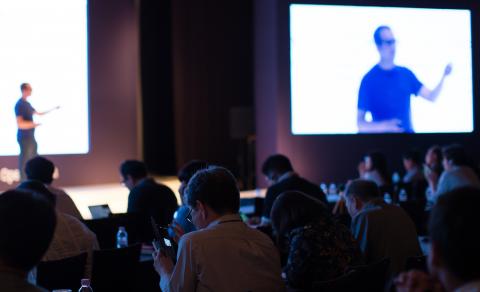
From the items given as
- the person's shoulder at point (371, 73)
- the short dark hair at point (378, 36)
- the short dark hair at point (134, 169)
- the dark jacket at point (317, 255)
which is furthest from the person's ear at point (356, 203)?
the short dark hair at point (378, 36)

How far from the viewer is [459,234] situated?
1326 millimetres

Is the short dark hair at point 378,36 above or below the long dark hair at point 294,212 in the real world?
above

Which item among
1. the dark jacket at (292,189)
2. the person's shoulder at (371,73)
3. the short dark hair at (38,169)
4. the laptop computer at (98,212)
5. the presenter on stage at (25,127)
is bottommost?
the laptop computer at (98,212)

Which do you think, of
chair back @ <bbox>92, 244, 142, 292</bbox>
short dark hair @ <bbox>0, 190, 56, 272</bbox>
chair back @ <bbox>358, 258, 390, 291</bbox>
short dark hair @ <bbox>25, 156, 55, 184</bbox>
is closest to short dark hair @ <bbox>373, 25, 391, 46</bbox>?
short dark hair @ <bbox>25, 156, 55, 184</bbox>

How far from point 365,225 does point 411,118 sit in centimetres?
641

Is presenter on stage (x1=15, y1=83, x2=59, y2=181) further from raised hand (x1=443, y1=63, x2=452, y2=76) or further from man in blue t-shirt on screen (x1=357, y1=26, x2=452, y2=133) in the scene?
raised hand (x1=443, y1=63, x2=452, y2=76)

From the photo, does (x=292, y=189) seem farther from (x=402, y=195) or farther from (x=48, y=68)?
(x=48, y=68)

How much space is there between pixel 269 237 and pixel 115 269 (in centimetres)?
82

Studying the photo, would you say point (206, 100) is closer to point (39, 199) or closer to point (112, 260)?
point (112, 260)

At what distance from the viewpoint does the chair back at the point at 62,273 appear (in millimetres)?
2945

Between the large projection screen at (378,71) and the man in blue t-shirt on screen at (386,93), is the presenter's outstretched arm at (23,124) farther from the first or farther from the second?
the man in blue t-shirt on screen at (386,93)

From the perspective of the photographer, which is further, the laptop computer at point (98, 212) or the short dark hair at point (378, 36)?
the short dark hair at point (378, 36)

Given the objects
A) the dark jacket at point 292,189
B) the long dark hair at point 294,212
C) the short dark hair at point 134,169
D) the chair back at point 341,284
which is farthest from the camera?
the short dark hair at point 134,169

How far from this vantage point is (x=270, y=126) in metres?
9.58
